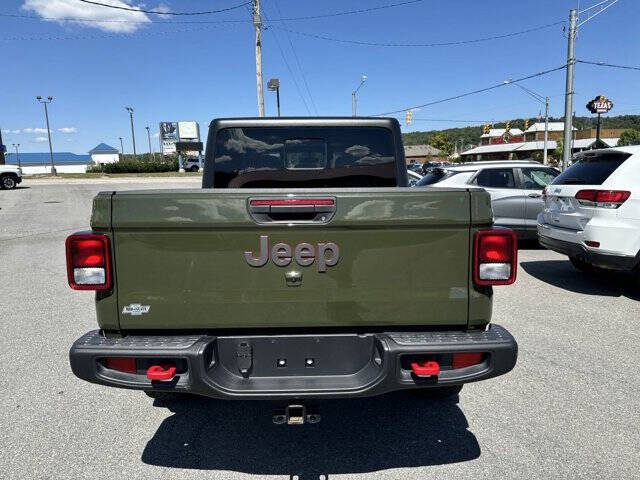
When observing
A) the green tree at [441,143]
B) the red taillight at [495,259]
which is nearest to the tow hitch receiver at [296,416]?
the red taillight at [495,259]

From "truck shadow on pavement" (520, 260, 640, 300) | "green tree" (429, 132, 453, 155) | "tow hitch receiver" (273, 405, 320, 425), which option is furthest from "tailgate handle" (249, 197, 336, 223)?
"green tree" (429, 132, 453, 155)

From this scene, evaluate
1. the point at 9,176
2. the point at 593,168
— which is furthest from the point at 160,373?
the point at 9,176

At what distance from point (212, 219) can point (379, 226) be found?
2.73ft

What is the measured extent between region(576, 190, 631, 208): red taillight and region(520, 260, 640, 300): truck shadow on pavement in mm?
1301

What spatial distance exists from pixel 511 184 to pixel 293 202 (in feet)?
26.3

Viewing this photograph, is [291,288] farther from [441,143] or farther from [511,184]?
[441,143]

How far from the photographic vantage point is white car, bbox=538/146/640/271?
5.36 metres

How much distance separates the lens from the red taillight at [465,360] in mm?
2287

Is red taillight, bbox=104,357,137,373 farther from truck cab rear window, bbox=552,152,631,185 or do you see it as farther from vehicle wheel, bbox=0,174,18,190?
vehicle wheel, bbox=0,174,18,190

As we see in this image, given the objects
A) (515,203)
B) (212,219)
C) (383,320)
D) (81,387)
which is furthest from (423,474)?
(515,203)

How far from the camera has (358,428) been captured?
118 inches

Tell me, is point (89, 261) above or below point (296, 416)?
above

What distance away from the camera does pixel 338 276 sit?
2248 mm

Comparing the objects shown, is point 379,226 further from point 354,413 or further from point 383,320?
point 354,413
